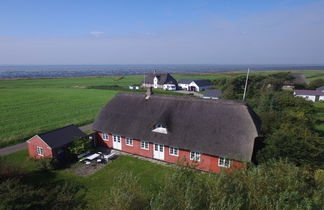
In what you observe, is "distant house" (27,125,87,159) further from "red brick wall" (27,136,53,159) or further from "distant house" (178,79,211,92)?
"distant house" (178,79,211,92)

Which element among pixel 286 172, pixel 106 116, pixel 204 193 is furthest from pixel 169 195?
pixel 106 116

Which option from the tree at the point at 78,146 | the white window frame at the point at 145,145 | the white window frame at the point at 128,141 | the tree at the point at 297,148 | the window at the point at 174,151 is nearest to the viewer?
the tree at the point at 297,148

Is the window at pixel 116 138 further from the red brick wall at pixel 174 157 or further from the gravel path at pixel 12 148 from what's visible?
the gravel path at pixel 12 148

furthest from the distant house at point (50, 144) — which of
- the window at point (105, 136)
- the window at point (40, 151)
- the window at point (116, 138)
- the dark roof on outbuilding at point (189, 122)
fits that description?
the window at point (116, 138)

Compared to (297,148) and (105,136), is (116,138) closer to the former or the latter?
(105,136)

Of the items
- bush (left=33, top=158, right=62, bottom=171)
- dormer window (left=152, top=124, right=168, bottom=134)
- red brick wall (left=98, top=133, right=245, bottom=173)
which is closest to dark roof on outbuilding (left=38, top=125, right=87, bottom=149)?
bush (left=33, top=158, right=62, bottom=171)

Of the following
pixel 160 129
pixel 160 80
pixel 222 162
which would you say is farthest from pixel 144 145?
pixel 160 80

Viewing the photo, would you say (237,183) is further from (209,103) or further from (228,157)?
(209,103)
